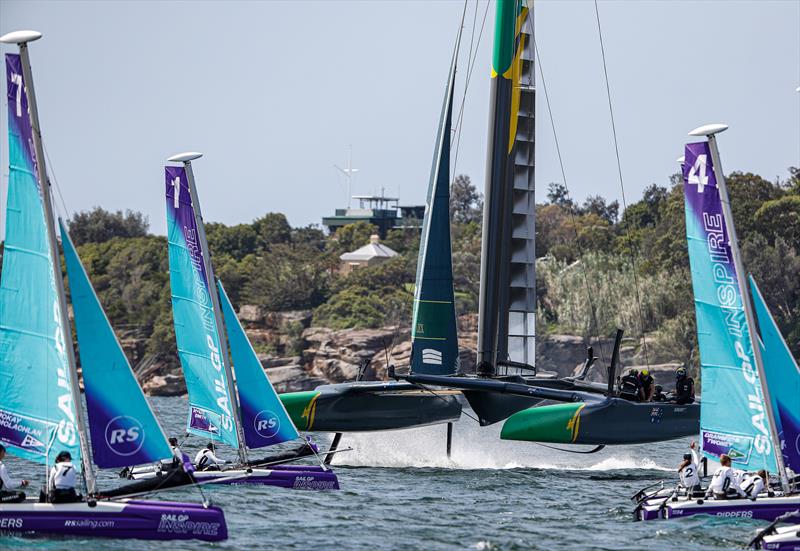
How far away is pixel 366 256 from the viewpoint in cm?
9356

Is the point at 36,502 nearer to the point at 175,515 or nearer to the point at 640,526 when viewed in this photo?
the point at 175,515

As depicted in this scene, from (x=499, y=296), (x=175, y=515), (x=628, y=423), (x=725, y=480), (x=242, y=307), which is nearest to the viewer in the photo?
(x=175, y=515)

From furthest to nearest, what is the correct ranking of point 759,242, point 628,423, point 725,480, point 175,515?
point 759,242
point 628,423
point 725,480
point 175,515

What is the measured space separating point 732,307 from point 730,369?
90cm

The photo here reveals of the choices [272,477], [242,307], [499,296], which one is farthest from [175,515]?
[242,307]

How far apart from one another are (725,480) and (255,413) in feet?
27.4

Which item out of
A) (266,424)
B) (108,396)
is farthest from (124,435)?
(266,424)

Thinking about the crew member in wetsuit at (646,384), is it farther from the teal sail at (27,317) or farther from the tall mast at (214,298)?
the teal sail at (27,317)

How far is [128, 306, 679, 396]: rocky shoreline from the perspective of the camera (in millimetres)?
69188

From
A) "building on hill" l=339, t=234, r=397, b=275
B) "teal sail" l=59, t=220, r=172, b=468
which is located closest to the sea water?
"teal sail" l=59, t=220, r=172, b=468

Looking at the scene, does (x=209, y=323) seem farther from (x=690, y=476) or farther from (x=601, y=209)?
(x=601, y=209)

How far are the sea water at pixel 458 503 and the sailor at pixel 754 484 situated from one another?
1.41ft

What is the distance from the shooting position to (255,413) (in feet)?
80.3

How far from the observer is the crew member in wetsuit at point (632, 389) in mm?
28047
